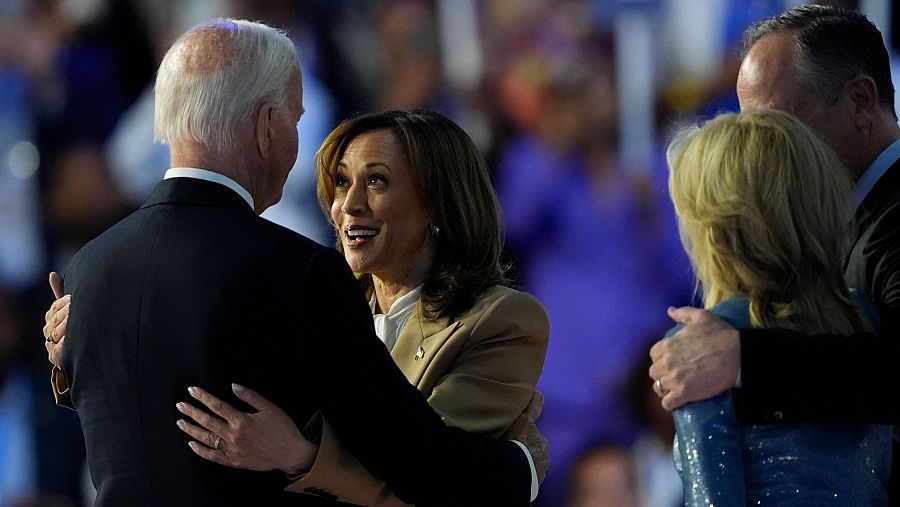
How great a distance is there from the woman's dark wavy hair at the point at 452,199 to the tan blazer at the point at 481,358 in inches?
3.5

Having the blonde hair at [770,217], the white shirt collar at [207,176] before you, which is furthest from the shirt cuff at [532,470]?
the white shirt collar at [207,176]

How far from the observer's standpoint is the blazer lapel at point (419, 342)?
2836 millimetres

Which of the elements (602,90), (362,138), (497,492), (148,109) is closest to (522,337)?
(497,492)

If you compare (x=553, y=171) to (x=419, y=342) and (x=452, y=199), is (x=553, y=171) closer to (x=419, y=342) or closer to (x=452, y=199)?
(x=452, y=199)

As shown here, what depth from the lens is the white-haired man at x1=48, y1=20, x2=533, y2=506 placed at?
220 cm

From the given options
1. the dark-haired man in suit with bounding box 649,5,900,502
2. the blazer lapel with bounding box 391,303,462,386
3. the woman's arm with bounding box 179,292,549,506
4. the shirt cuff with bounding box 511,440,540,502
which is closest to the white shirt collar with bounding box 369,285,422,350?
the blazer lapel with bounding box 391,303,462,386

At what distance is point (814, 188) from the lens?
2.16m

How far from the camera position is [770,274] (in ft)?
7.01

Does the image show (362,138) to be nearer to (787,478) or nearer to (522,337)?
(522,337)

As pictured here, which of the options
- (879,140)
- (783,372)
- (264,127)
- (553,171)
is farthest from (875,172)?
(553,171)

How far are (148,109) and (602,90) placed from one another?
1910 mm

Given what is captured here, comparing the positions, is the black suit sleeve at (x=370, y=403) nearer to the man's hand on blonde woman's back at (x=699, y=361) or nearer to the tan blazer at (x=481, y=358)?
the tan blazer at (x=481, y=358)

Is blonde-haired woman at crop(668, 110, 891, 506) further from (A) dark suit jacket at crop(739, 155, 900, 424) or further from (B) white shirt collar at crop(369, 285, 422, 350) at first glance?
(B) white shirt collar at crop(369, 285, 422, 350)

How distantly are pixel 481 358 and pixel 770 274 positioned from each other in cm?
84
